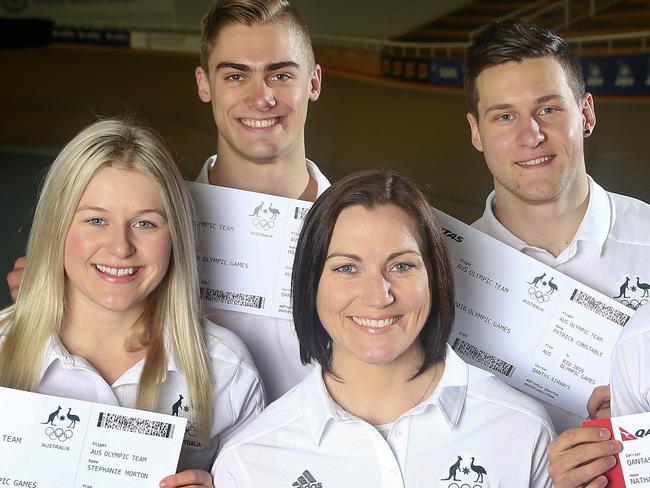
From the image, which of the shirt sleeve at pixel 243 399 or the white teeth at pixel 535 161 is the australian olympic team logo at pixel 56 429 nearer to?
the shirt sleeve at pixel 243 399

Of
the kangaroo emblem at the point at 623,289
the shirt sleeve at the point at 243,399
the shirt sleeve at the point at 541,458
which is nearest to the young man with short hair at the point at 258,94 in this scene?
the shirt sleeve at the point at 243,399

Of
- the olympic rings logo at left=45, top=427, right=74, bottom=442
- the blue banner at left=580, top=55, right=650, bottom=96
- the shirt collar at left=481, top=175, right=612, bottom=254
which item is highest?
the blue banner at left=580, top=55, right=650, bottom=96

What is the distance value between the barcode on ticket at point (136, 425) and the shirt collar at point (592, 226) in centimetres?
131

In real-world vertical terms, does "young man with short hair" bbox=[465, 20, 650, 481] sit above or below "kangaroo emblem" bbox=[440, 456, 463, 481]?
above

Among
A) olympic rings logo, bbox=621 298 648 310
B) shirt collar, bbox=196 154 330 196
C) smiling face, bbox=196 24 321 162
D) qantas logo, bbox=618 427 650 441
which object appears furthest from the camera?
shirt collar, bbox=196 154 330 196

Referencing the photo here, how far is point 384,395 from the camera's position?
2.39 meters

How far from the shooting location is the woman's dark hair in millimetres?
2350

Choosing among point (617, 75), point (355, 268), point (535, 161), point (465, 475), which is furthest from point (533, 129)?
point (617, 75)

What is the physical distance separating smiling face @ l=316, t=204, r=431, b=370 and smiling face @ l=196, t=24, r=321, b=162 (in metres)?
1.08

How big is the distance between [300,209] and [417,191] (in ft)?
2.78

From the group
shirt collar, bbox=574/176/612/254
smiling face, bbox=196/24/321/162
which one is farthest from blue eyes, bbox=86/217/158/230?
shirt collar, bbox=574/176/612/254

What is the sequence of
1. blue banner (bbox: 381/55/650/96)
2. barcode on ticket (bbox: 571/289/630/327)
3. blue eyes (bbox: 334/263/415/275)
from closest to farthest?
1. blue eyes (bbox: 334/263/415/275)
2. barcode on ticket (bbox: 571/289/630/327)
3. blue banner (bbox: 381/55/650/96)

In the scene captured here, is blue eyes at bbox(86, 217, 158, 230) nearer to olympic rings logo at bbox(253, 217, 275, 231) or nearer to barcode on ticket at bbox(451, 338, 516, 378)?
olympic rings logo at bbox(253, 217, 275, 231)

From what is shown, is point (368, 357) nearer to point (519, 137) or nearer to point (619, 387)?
point (619, 387)
